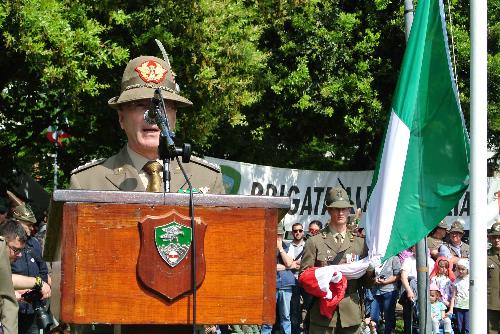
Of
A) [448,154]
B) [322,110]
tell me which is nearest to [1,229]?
[448,154]

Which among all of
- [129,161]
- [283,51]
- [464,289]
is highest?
[283,51]

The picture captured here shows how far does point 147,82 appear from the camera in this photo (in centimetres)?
552

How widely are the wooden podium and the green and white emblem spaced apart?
6cm

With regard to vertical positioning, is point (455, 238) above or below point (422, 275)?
above

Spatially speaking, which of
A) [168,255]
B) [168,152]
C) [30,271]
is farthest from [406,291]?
[168,255]

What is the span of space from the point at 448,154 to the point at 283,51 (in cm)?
1620

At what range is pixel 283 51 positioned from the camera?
950 inches

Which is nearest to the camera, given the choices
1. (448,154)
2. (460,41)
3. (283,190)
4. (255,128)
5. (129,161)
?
(129,161)

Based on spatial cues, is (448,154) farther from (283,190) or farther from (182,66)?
(283,190)

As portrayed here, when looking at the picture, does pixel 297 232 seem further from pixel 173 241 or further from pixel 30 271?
pixel 173 241

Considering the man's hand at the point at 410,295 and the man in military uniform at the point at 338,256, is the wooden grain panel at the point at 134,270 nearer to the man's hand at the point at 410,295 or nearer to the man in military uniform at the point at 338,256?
the man in military uniform at the point at 338,256

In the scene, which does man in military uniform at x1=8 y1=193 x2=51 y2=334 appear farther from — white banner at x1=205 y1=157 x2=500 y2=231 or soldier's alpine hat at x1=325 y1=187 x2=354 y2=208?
white banner at x1=205 y1=157 x2=500 y2=231

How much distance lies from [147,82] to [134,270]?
1.36 metres

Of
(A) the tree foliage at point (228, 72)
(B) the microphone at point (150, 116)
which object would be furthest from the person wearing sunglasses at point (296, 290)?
(B) the microphone at point (150, 116)
